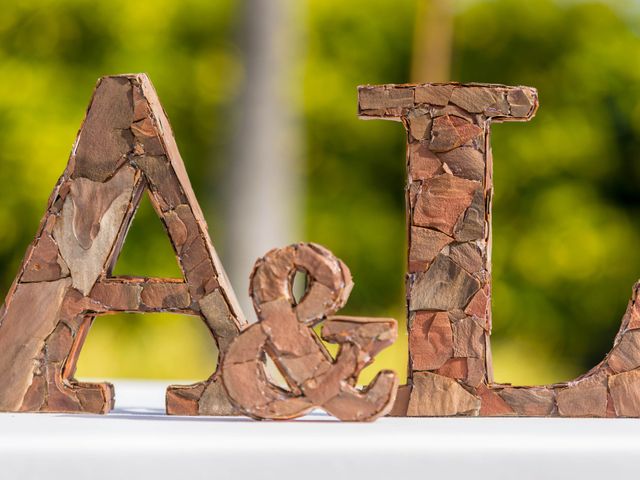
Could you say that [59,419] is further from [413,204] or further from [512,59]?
[512,59]

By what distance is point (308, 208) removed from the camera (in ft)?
16.2

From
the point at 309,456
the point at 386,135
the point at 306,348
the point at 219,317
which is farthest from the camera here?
the point at 386,135

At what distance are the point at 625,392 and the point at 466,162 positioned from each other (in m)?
0.38

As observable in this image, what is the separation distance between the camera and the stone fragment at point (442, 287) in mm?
1523

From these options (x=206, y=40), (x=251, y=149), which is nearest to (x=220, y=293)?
(x=251, y=149)

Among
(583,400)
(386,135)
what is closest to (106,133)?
(583,400)

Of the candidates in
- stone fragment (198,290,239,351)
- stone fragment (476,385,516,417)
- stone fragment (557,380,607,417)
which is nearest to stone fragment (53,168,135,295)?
stone fragment (198,290,239,351)

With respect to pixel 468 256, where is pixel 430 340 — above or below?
below

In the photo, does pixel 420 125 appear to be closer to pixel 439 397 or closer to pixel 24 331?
pixel 439 397

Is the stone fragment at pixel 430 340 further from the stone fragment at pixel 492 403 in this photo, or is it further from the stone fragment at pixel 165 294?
the stone fragment at pixel 165 294

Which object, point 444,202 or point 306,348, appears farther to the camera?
point 444,202

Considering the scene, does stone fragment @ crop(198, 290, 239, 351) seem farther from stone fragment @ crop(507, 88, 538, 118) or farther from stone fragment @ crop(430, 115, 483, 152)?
stone fragment @ crop(507, 88, 538, 118)

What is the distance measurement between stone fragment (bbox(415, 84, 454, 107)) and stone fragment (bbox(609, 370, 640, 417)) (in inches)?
17.2

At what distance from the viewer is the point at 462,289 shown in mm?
1524
